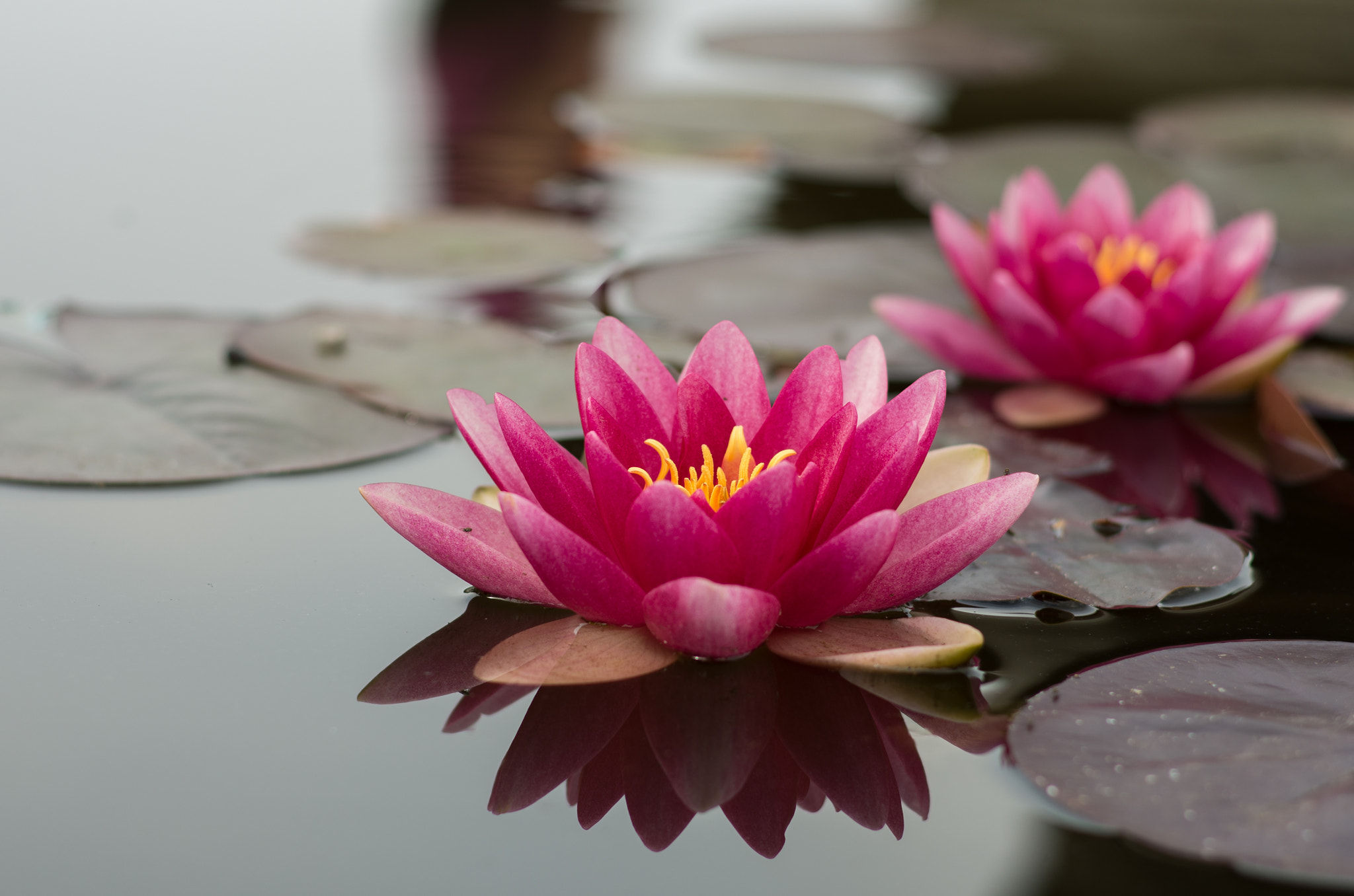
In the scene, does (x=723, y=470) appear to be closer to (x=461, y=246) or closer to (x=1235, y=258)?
(x=1235, y=258)

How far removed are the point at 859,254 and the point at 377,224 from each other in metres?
1.00

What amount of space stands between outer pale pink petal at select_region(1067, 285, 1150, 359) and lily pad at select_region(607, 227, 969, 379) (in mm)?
233

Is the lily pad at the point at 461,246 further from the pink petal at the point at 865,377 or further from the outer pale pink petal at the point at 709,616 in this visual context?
the outer pale pink petal at the point at 709,616

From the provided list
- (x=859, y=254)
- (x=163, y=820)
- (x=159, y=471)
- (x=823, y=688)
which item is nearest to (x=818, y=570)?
(x=823, y=688)

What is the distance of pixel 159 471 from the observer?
141cm

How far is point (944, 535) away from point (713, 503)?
0.21 metres

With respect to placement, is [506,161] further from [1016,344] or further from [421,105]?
[1016,344]

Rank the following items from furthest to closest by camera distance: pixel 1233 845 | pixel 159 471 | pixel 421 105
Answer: pixel 421 105 < pixel 159 471 < pixel 1233 845

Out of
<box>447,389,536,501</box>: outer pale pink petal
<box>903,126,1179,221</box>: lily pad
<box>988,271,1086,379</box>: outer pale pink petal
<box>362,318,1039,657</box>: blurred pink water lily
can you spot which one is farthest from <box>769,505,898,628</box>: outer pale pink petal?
<box>903,126,1179,221</box>: lily pad

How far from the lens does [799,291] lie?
2080 millimetres

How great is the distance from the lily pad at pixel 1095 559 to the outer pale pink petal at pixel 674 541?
10.7 inches

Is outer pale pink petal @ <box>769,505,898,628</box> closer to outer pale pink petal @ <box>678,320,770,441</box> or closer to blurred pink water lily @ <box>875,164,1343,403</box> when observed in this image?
outer pale pink petal @ <box>678,320,770,441</box>

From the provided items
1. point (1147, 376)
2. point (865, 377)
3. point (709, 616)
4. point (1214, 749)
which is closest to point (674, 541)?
point (709, 616)

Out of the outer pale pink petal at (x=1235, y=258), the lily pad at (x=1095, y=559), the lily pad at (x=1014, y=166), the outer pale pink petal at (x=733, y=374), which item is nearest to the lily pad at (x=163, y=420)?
the outer pale pink petal at (x=733, y=374)
